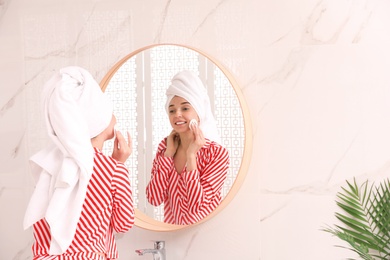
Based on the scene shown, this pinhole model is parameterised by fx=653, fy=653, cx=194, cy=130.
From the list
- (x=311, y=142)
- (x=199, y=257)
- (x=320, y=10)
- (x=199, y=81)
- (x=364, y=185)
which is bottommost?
(x=199, y=257)

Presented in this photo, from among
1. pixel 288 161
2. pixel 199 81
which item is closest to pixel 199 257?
pixel 288 161

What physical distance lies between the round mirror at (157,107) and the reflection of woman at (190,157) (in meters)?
0.02

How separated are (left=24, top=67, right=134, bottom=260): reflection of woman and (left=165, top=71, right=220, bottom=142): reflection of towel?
11.6 inches

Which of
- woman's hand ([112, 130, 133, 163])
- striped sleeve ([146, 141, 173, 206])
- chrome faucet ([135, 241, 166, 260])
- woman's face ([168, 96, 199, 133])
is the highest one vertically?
woman's face ([168, 96, 199, 133])

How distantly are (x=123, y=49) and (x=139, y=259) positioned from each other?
75 centimetres

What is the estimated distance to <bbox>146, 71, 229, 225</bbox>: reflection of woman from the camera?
2.18 metres

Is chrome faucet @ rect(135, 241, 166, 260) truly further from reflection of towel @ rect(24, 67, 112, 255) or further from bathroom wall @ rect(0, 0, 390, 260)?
reflection of towel @ rect(24, 67, 112, 255)

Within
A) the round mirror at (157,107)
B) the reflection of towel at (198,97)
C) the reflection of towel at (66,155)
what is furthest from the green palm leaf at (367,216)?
the reflection of towel at (66,155)

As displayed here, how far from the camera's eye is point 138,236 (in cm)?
234

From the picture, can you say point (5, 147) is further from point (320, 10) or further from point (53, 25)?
point (320, 10)

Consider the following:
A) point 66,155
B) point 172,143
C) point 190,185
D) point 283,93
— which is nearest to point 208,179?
point 190,185

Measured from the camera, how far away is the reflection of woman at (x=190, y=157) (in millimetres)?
2180

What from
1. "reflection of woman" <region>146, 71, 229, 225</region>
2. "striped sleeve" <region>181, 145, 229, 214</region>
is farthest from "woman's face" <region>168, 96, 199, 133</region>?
"striped sleeve" <region>181, 145, 229, 214</region>

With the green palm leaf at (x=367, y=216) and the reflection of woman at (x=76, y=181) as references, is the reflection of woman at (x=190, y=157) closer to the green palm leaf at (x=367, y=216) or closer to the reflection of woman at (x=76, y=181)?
the reflection of woman at (x=76, y=181)
